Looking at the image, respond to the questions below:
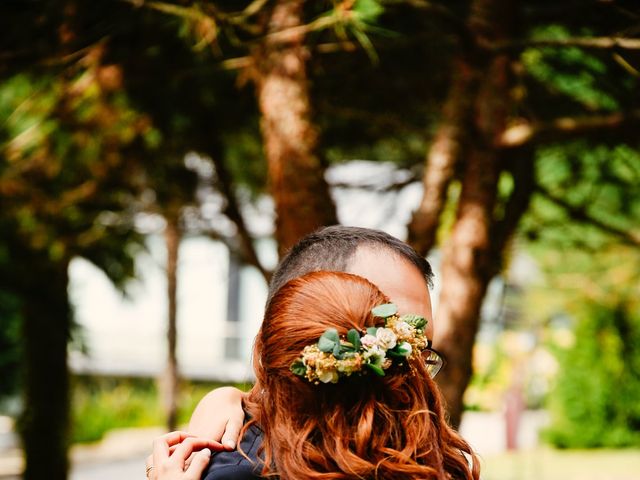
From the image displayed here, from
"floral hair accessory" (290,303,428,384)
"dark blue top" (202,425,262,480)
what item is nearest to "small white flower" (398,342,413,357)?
"floral hair accessory" (290,303,428,384)

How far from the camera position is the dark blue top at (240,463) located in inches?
56.6

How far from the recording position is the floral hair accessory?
131 cm

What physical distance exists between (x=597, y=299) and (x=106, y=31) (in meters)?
6.71

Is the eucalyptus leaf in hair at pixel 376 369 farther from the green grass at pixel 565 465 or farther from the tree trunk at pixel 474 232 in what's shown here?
the green grass at pixel 565 465

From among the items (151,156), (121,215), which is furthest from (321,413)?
(121,215)

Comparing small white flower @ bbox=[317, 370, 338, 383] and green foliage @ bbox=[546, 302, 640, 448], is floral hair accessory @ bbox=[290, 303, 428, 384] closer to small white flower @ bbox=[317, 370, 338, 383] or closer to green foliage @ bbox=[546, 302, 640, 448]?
small white flower @ bbox=[317, 370, 338, 383]

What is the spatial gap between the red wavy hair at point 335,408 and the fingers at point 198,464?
5.8 inches

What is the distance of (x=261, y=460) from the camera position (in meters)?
1.44

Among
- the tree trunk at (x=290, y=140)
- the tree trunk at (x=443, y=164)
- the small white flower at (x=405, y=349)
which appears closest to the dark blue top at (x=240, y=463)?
the small white flower at (x=405, y=349)

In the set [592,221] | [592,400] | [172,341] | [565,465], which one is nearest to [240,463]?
[592,221]

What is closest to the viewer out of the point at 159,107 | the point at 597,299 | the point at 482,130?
the point at 482,130

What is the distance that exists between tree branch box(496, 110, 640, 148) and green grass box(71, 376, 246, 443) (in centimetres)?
1185

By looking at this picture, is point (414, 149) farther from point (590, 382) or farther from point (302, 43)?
point (590, 382)

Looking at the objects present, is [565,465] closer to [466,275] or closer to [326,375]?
[466,275]
